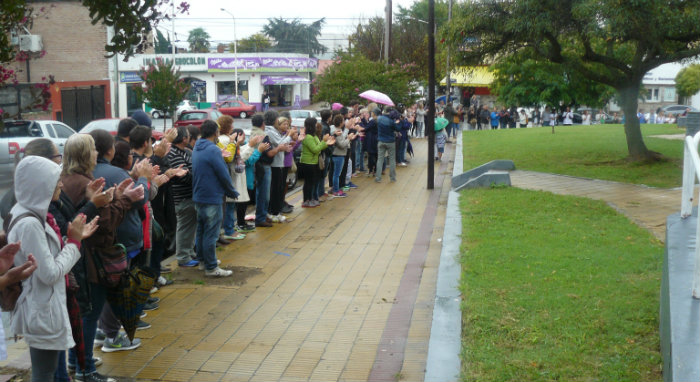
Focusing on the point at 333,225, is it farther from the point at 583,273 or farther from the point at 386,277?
the point at 583,273

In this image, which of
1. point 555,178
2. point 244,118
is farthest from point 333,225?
point 244,118

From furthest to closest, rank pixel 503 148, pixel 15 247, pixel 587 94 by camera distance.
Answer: pixel 587 94, pixel 503 148, pixel 15 247

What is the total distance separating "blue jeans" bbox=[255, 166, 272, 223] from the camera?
436 inches

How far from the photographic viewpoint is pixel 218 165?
8070mm

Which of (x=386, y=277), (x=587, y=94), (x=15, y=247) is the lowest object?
(x=386, y=277)

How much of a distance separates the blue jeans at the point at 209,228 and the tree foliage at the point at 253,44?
259 ft

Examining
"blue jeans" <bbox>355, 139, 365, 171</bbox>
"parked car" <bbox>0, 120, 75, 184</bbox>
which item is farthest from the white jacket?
"blue jeans" <bbox>355, 139, 365, 171</bbox>

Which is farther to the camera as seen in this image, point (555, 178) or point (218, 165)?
point (555, 178)

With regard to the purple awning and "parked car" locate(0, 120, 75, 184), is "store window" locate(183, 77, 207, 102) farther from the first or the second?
"parked car" locate(0, 120, 75, 184)

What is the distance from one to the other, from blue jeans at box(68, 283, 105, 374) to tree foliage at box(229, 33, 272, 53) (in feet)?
268

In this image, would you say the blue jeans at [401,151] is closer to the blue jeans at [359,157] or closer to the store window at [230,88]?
the blue jeans at [359,157]

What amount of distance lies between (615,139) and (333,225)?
16343mm

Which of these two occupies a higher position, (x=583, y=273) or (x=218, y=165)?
(x=218, y=165)

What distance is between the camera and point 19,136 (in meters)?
19.7
